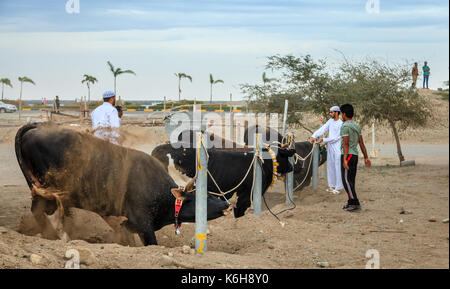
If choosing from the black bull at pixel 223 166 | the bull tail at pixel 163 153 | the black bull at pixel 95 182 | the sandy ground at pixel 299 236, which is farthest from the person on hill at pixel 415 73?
the black bull at pixel 95 182

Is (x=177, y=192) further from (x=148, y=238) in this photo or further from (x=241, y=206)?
(x=241, y=206)

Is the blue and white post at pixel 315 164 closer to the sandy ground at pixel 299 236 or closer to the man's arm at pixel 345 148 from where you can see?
the sandy ground at pixel 299 236

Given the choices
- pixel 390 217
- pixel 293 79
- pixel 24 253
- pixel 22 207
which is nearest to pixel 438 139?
pixel 293 79

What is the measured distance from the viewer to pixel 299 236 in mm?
6516

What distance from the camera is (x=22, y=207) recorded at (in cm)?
791

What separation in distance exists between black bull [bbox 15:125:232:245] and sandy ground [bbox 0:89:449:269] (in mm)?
502

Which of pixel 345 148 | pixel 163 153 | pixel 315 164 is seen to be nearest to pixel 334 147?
pixel 315 164

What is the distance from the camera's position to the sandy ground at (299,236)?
15.9 feet

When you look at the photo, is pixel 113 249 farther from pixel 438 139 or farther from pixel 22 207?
pixel 438 139

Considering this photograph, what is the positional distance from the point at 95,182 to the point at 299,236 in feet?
8.73

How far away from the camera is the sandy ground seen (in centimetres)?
485

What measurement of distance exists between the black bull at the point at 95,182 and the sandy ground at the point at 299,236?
0.50 meters

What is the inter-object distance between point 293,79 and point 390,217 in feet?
29.9

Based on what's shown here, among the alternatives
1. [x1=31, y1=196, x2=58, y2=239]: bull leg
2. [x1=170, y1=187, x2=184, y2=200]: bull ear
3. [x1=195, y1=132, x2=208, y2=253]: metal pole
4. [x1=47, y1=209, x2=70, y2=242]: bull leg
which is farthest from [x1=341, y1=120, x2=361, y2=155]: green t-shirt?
[x1=31, y1=196, x2=58, y2=239]: bull leg
